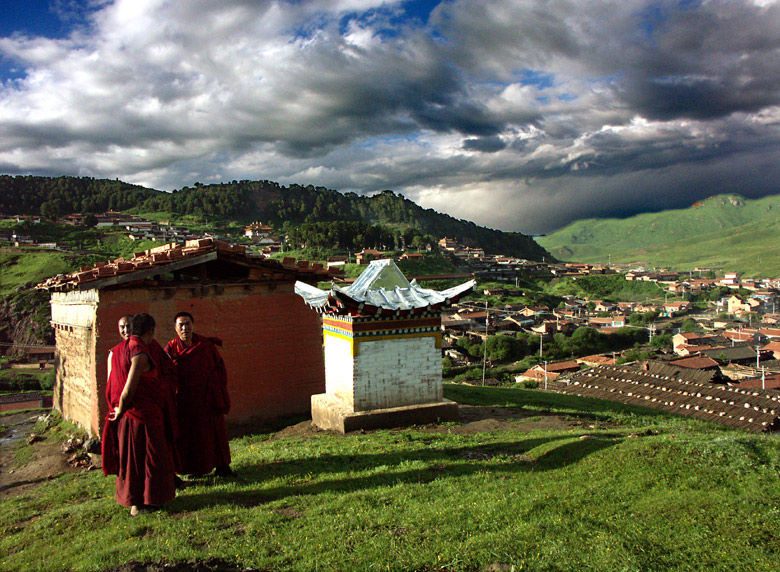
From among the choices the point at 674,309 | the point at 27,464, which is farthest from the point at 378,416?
the point at 674,309

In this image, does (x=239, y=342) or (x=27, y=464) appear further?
(x=239, y=342)

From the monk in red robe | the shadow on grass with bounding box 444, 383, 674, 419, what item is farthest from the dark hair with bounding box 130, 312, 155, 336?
the shadow on grass with bounding box 444, 383, 674, 419

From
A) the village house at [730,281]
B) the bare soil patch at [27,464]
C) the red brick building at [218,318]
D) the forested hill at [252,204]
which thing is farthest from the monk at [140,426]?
the village house at [730,281]

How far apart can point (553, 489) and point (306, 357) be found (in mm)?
8290

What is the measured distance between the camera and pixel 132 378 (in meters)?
5.42

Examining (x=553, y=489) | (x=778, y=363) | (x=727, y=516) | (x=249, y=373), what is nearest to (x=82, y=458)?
(x=249, y=373)

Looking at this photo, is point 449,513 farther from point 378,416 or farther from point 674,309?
point 674,309

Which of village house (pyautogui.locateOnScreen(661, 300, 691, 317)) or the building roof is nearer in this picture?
the building roof

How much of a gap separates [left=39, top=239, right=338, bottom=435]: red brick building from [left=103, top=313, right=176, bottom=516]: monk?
6.18 metres

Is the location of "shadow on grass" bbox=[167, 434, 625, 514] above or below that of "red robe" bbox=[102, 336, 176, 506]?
below

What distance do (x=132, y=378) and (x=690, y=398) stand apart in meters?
22.4

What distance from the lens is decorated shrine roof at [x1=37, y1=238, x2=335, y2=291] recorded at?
1098 centimetres

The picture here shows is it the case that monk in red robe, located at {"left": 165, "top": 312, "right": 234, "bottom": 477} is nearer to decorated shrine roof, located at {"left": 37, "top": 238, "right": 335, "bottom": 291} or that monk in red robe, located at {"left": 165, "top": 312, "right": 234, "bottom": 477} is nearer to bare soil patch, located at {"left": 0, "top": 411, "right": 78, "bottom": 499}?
bare soil patch, located at {"left": 0, "top": 411, "right": 78, "bottom": 499}

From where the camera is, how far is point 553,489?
19.9ft
